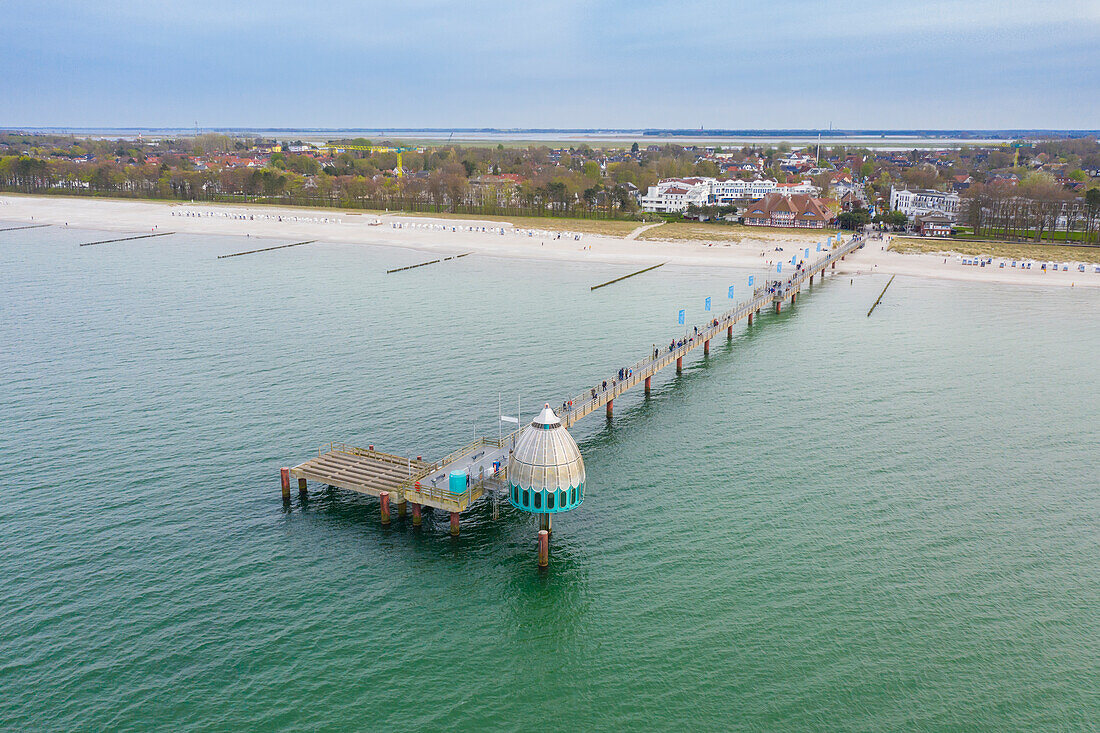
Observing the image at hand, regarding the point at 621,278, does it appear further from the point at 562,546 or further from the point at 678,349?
the point at 562,546

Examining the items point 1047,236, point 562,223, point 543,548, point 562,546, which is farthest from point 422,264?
point 1047,236

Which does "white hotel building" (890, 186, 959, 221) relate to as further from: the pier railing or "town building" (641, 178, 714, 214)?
the pier railing

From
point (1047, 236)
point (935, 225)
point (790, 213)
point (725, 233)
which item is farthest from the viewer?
point (790, 213)

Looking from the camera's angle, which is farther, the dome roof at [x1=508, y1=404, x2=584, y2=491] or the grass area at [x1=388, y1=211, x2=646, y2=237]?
the grass area at [x1=388, y1=211, x2=646, y2=237]

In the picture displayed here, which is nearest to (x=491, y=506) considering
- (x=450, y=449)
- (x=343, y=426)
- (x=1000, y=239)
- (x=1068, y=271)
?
(x=450, y=449)

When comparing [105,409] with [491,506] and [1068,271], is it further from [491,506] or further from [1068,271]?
[1068,271]

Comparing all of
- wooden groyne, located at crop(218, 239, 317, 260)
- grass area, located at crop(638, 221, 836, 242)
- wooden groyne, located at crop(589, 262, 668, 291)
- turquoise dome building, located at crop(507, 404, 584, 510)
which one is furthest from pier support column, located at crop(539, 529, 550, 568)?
grass area, located at crop(638, 221, 836, 242)
